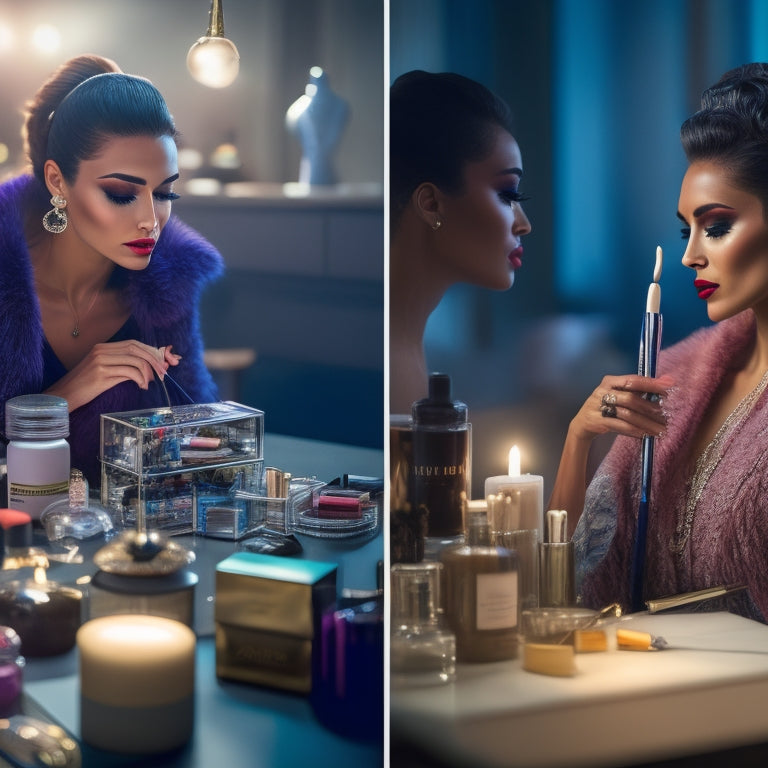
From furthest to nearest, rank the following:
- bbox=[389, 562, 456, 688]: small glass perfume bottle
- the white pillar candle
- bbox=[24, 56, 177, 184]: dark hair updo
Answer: bbox=[389, 562, 456, 688]: small glass perfume bottle
bbox=[24, 56, 177, 184]: dark hair updo
the white pillar candle

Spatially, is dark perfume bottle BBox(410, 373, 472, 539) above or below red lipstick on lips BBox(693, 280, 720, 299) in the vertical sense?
below

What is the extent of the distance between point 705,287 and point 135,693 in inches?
32.9

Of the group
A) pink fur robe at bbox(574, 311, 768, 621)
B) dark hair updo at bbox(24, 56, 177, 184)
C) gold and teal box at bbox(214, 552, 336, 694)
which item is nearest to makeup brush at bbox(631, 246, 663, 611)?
pink fur robe at bbox(574, 311, 768, 621)

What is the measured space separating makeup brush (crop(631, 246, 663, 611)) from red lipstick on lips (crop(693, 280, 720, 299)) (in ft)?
0.16

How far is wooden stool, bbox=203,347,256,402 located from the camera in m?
1.23

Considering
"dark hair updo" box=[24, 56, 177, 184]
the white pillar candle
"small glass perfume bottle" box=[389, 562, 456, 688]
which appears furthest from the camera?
"small glass perfume bottle" box=[389, 562, 456, 688]

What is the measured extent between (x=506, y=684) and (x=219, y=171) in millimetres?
688

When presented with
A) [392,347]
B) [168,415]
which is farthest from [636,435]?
[168,415]

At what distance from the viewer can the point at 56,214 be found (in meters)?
1.13

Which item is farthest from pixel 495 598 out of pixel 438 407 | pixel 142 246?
pixel 142 246

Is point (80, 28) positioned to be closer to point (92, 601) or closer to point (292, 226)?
point (292, 226)

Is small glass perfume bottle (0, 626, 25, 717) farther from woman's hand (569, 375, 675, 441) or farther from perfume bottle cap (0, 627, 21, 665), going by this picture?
woman's hand (569, 375, 675, 441)

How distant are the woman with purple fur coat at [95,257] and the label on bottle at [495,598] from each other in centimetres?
42

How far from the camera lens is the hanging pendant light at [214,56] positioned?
3.83 ft
